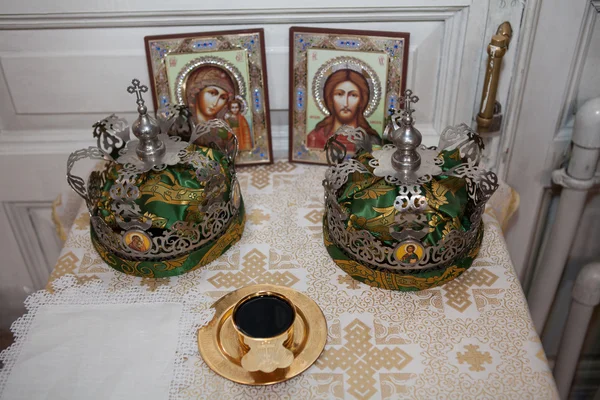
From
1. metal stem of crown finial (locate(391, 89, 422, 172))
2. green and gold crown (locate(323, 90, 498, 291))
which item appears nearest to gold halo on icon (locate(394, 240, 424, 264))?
green and gold crown (locate(323, 90, 498, 291))

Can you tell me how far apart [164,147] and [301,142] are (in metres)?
0.35

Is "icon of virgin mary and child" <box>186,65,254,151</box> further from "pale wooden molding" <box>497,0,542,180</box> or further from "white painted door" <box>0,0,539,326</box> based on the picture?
"pale wooden molding" <box>497,0,542,180</box>

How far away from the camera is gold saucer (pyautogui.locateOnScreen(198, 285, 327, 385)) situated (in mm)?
854

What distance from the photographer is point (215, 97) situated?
1199mm

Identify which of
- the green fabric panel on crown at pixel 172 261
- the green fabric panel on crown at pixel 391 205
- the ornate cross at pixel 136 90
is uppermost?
the ornate cross at pixel 136 90

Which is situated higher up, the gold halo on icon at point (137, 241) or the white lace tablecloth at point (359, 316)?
the gold halo on icon at point (137, 241)

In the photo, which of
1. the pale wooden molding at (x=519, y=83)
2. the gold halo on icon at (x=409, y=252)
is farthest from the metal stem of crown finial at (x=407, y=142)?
the pale wooden molding at (x=519, y=83)

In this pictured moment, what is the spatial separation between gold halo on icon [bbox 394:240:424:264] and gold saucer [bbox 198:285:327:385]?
0.53 ft

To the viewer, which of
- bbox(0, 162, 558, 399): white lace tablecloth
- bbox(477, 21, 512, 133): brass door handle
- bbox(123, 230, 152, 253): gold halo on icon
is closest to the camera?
bbox(0, 162, 558, 399): white lace tablecloth

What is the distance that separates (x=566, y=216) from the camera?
4.47 feet

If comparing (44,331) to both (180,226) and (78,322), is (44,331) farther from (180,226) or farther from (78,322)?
(180,226)

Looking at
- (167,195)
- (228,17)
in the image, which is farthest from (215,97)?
(167,195)

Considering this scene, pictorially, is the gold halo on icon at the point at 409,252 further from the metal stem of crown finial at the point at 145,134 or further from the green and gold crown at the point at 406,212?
the metal stem of crown finial at the point at 145,134

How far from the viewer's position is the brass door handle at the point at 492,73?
44.2 inches
